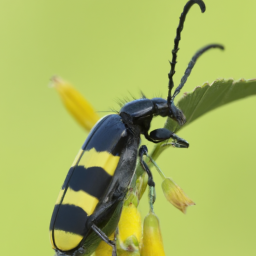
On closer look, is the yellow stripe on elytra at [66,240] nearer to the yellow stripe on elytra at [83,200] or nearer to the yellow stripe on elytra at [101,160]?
the yellow stripe on elytra at [83,200]

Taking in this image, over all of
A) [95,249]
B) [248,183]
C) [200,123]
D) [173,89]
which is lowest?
[248,183]

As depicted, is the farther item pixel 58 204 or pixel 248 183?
pixel 248 183

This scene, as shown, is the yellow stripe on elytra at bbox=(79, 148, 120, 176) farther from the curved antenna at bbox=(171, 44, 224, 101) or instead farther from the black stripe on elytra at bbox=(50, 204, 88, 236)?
the curved antenna at bbox=(171, 44, 224, 101)

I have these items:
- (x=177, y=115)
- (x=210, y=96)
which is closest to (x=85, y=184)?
(x=177, y=115)

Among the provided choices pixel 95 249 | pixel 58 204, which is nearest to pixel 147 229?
pixel 95 249

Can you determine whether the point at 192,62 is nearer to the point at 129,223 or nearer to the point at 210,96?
the point at 210,96

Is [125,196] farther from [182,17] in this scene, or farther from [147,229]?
[182,17]

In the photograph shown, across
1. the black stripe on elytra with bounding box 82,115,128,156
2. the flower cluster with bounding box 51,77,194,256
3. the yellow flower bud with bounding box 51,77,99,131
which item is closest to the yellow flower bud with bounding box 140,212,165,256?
the flower cluster with bounding box 51,77,194,256
